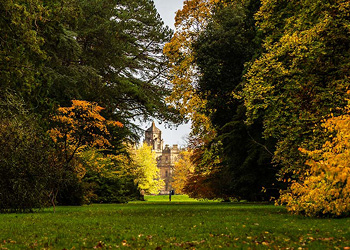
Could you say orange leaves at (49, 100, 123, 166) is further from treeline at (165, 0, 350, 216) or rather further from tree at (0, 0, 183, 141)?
treeline at (165, 0, 350, 216)

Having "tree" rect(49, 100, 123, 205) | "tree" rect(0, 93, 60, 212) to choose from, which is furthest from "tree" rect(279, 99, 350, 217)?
"tree" rect(49, 100, 123, 205)

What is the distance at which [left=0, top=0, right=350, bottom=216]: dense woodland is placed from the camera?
14586mm

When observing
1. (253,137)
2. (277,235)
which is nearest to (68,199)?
(253,137)

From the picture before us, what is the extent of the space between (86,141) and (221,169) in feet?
29.2

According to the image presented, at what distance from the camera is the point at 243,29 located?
24500 millimetres

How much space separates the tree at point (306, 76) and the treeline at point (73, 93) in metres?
8.13

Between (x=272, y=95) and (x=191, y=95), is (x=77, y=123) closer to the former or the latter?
(x=191, y=95)

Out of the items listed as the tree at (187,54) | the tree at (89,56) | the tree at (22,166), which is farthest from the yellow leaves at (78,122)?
the tree at (22,166)

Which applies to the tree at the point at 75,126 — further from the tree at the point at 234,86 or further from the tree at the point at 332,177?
the tree at the point at 332,177

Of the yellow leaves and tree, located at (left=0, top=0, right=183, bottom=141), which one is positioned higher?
tree, located at (left=0, top=0, right=183, bottom=141)

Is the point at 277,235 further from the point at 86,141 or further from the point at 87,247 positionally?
the point at 86,141

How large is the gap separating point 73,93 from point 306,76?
15.2m

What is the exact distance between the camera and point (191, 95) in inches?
1140

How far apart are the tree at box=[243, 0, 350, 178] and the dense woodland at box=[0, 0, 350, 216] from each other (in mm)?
48
